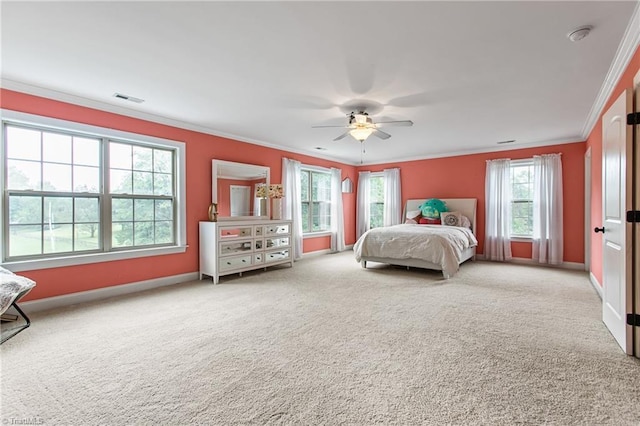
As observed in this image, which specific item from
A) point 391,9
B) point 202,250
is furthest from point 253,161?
point 391,9

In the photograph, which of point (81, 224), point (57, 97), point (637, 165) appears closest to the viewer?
point (637, 165)

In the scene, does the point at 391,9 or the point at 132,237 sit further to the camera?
the point at 132,237

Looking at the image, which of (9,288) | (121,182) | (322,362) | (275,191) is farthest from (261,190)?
(322,362)

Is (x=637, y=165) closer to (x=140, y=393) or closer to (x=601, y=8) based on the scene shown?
(x=601, y=8)

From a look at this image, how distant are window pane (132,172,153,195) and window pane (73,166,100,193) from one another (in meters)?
0.44

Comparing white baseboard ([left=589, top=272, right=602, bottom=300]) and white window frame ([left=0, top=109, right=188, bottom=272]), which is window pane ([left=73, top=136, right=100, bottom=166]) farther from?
white baseboard ([left=589, top=272, right=602, bottom=300])

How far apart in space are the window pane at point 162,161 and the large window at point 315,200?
3048 millimetres

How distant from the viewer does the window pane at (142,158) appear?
4191mm

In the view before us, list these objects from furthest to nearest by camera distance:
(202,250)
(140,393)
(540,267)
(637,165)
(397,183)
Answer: (397,183) < (540,267) < (202,250) < (637,165) < (140,393)

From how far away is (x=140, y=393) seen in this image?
184 centimetres

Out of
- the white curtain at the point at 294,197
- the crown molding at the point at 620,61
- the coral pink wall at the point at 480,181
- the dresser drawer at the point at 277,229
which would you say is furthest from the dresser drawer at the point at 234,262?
the crown molding at the point at 620,61

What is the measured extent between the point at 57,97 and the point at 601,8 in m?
5.02

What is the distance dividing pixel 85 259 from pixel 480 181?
7.08 metres

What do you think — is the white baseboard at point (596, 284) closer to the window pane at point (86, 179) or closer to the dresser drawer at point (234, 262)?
the dresser drawer at point (234, 262)
